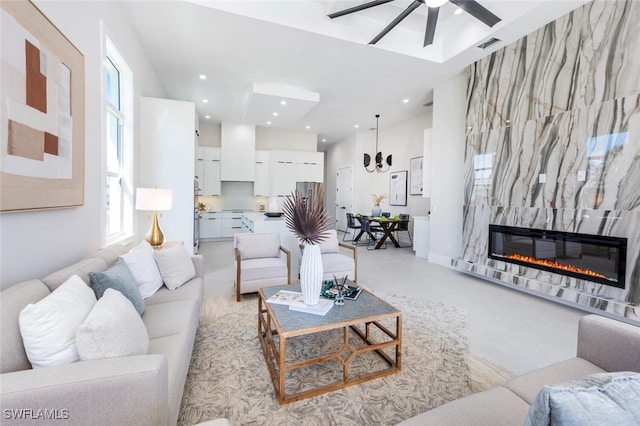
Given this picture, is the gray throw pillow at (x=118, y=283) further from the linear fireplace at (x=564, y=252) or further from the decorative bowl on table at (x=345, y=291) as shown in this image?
the linear fireplace at (x=564, y=252)

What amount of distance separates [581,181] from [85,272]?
4704mm

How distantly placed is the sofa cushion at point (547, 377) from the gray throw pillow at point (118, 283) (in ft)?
6.83

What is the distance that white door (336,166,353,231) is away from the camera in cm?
909

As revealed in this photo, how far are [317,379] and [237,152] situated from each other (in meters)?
6.71

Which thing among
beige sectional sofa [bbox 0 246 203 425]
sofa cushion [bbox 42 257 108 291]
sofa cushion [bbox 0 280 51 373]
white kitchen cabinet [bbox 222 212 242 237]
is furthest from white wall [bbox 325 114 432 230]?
sofa cushion [bbox 0 280 51 373]

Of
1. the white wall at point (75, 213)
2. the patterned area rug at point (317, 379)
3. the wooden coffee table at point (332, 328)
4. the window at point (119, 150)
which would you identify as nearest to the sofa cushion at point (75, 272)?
the white wall at point (75, 213)

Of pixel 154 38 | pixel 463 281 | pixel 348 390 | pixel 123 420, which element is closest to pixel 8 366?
pixel 123 420

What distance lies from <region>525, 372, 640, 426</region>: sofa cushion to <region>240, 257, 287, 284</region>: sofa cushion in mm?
2800

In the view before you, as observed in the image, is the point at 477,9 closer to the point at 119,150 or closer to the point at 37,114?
the point at 37,114

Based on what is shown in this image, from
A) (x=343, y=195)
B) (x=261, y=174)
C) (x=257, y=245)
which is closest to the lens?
(x=257, y=245)

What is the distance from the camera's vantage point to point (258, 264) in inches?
128

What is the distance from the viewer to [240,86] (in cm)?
516


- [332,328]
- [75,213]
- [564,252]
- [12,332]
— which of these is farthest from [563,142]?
[75,213]

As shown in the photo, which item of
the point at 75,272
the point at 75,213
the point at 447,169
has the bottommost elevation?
the point at 75,272
